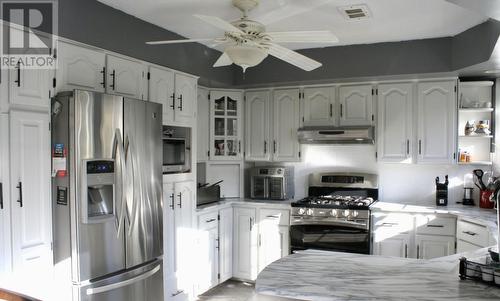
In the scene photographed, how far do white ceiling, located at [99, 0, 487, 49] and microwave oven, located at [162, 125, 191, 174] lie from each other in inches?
36.2

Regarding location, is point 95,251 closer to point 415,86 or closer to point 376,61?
point 376,61

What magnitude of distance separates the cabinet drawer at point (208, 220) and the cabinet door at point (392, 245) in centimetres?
165

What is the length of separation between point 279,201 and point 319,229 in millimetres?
619

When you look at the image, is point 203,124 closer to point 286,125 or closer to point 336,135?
point 286,125

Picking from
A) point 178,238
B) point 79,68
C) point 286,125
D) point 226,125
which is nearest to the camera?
point 79,68

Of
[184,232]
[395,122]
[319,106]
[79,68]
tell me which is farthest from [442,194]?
[79,68]

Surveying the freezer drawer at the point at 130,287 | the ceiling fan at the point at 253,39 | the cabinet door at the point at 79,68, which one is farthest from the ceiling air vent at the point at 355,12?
the freezer drawer at the point at 130,287

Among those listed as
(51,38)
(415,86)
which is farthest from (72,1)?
(415,86)

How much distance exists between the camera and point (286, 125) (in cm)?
462

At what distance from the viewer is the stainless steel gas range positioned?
397 cm

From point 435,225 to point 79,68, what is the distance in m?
3.38

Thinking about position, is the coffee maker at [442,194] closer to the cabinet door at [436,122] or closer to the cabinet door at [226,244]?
the cabinet door at [436,122]

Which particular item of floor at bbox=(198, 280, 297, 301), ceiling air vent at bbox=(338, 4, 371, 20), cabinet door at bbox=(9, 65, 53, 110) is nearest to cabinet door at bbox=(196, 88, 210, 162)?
floor at bbox=(198, 280, 297, 301)

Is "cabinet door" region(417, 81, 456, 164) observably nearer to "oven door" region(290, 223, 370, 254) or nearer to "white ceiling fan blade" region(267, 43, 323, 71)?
"oven door" region(290, 223, 370, 254)
